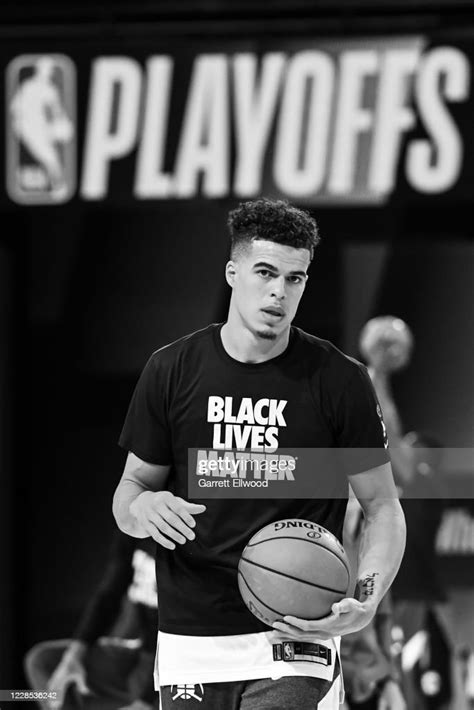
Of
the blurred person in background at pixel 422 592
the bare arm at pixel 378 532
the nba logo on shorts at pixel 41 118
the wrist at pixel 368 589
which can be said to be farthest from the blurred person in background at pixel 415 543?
the wrist at pixel 368 589

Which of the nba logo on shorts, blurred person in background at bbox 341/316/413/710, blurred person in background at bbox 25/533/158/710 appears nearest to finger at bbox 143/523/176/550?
blurred person in background at bbox 341/316/413/710

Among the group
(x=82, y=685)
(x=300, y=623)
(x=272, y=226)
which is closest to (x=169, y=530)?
(x=300, y=623)

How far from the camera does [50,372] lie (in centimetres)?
722

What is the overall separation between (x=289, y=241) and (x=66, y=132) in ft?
12.5

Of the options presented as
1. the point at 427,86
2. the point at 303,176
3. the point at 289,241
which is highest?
the point at 427,86


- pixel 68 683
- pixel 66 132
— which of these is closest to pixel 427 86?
→ pixel 66 132

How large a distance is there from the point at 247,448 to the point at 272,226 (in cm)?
63

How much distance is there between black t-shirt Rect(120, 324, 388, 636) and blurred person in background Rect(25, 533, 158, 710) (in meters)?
2.70

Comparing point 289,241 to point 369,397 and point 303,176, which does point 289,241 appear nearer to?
point 369,397

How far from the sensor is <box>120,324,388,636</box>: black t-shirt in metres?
3.29

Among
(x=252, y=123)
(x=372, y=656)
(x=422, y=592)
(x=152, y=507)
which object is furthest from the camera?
(x=252, y=123)

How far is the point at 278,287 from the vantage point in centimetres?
334

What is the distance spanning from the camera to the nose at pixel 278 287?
3.33 m

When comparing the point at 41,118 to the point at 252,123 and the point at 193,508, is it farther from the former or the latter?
the point at 193,508
